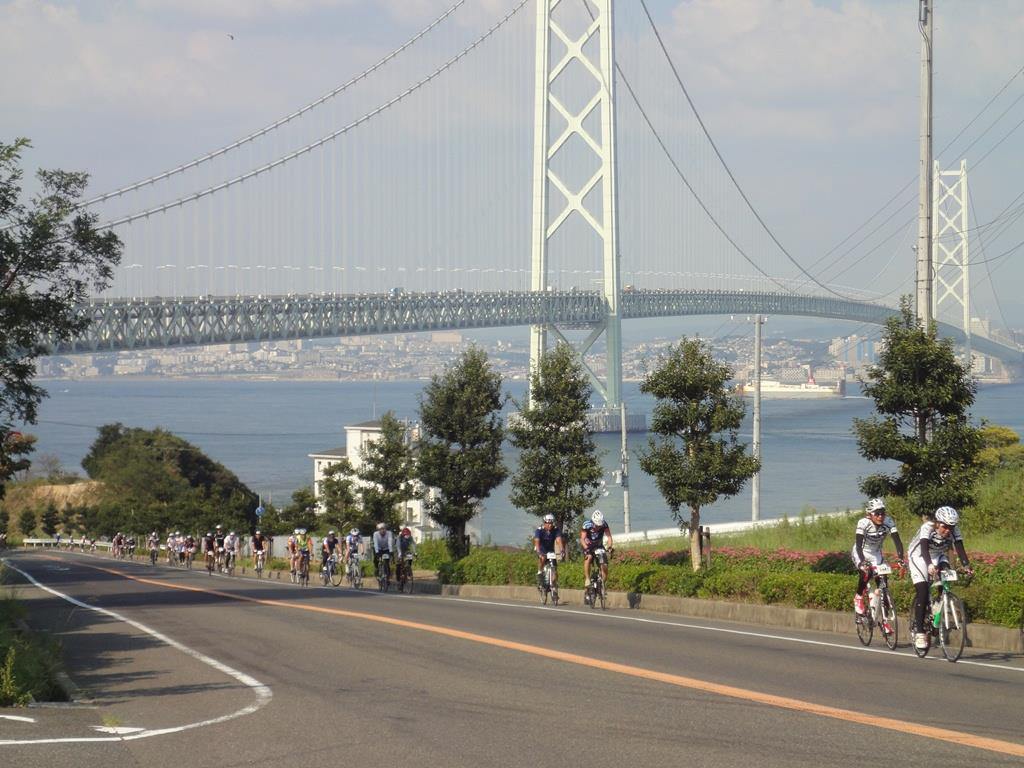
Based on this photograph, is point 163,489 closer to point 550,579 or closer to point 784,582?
point 550,579

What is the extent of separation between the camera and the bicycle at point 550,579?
65.0 feet

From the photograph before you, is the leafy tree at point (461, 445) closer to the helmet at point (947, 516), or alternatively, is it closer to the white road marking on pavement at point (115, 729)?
the helmet at point (947, 516)

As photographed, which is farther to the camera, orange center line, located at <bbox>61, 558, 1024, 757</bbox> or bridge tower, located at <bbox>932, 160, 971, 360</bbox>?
bridge tower, located at <bbox>932, 160, 971, 360</bbox>

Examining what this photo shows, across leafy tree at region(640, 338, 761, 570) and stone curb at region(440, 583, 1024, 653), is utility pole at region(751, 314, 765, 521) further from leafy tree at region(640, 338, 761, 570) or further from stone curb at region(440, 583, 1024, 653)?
stone curb at region(440, 583, 1024, 653)

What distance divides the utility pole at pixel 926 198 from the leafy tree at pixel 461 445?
13.7 metres

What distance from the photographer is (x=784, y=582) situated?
15828 mm

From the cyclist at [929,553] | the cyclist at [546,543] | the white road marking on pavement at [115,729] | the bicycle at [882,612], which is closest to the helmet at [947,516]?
the cyclist at [929,553]

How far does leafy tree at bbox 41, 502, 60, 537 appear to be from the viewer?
10031cm

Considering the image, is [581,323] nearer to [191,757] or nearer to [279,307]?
[279,307]

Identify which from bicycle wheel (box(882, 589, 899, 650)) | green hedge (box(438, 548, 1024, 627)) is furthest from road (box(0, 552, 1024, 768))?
green hedge (box(438, 548, 1024, 627))

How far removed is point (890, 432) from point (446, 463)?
49.4 feet

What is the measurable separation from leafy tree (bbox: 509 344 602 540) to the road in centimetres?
1137

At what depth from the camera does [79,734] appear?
773 centimetres

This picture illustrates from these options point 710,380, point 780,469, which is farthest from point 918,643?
point 780,469
